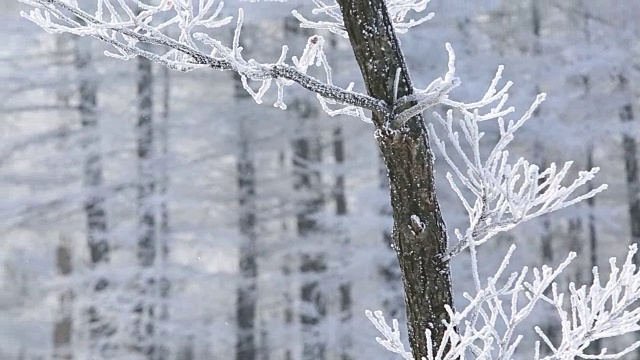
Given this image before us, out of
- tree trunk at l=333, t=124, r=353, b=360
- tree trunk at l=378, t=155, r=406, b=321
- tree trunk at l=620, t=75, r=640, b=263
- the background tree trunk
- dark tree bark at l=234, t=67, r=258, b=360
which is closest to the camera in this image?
tree trunk at l=378, t=155, r=406, b=321

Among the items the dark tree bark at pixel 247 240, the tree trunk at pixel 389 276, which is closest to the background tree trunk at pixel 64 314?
the dark tree bark at pixel 247 240

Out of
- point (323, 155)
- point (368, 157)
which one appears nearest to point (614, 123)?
point (368, 157)

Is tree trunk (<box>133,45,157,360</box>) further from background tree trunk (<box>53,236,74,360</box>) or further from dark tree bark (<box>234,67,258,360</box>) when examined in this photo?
dark tree bark (<box>234,67,258,360</box>)

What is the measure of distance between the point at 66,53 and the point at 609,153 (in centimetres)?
646

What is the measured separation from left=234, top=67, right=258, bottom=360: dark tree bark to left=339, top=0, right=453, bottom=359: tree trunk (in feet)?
21.6

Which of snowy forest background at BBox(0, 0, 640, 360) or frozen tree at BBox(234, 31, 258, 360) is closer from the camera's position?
snowy forest background at BBox(0, 0, 640, 360)

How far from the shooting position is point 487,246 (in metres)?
9.27

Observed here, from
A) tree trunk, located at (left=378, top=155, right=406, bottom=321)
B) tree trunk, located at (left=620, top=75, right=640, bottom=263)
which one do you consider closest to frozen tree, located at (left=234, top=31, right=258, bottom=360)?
tree trunk, located at (left=378, top=155, right=406, bottom=321)

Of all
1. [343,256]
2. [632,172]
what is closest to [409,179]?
[343,256]

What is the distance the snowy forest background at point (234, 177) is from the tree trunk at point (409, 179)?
5.51m

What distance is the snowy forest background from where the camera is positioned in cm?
747

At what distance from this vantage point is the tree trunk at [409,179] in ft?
4.67

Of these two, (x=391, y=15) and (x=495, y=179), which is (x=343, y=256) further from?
(x=495, y=179)

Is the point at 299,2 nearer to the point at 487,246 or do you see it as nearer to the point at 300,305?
the point at 300,305
